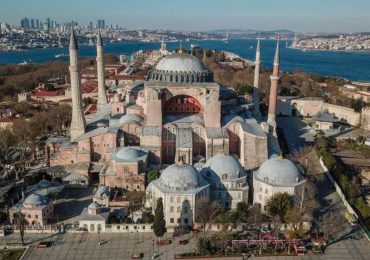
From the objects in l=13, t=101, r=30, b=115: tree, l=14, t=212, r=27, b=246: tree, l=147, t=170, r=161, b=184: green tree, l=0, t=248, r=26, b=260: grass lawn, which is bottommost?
l=0, t=248, r=26, b=260: grass lawn

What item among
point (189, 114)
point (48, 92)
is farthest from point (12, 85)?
point (189, 114)

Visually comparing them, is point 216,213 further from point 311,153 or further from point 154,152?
point 311,153

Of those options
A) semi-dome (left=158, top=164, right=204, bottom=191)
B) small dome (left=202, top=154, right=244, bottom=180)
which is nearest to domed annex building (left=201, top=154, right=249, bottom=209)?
small dome (left=202, top=154, right=244, bottom=180)

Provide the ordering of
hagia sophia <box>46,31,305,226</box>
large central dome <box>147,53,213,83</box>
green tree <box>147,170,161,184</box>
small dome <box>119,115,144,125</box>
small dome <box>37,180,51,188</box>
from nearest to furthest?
hagia sophia <box>46,31,305,226</box> → green tree <box>147,170,161,184</box> → small dome <box>37,180,51,188</box> → small dome <box>119,115,144,125</box> → large central dome <box>147,53,213,83</box>

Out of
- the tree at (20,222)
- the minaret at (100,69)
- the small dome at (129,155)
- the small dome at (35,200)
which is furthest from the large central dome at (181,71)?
the tree at (20,222)

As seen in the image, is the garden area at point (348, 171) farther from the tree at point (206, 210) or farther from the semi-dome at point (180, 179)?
the semi-dome at point (180, 179)

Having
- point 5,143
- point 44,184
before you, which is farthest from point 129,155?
point 5,143

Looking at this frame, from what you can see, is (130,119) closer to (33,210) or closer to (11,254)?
(33,210)

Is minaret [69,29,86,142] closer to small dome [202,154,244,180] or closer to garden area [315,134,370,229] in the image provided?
small dome [202,154,244,180]
